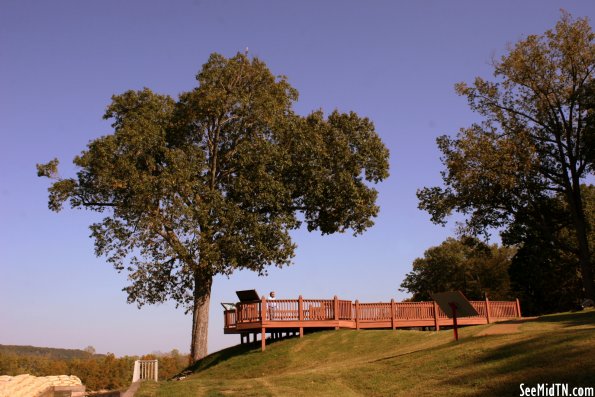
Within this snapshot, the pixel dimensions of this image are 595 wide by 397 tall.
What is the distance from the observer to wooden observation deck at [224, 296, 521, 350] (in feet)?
91.2

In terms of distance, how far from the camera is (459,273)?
194ft

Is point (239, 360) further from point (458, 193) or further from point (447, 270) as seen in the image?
point (447, 270)

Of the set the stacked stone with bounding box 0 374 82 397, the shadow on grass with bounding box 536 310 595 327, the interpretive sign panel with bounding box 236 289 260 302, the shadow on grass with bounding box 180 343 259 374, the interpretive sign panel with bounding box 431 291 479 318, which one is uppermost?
the interpretive sign panel with bounding box 236 289 260 302

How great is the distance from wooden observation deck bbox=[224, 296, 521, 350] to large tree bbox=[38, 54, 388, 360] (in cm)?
316

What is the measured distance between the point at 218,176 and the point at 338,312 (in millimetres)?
12180

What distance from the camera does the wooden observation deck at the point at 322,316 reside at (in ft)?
91.2

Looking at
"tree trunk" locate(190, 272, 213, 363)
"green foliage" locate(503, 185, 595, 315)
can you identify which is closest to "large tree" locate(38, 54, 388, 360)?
"tree trunk" locate(190, 272, 213, 363)

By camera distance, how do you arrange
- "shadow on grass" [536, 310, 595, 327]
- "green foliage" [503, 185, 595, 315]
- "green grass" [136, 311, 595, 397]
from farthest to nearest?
"green foliage" [503, 185, 595, 315]
"shadow on grass" [536, 310, 595, 327]
"green grass" [136, 311, 595, 397]

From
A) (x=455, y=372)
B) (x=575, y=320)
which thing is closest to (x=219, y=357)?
(x=455, y=372)

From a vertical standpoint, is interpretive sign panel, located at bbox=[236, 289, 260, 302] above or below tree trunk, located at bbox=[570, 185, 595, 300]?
below

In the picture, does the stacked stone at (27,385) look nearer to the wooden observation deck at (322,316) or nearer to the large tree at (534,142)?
the wooden observation deck at (322,316)

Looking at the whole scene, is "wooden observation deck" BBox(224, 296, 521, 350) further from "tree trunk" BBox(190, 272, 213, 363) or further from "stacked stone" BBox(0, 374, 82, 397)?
"stacked stone" BBox(0, 374, 82, 397)

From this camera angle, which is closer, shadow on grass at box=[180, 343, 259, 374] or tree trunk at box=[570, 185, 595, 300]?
shadow on grass at box=[180, 343, 259, 374]

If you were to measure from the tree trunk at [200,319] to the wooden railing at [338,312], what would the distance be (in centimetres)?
158
